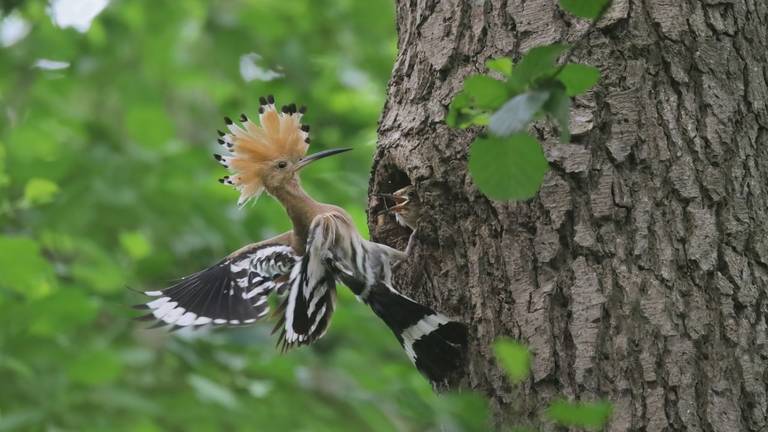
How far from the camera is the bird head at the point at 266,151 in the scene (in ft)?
11.3

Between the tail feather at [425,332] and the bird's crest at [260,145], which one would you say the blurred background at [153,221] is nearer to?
the tail feather at [425,332]

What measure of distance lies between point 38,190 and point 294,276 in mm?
2088

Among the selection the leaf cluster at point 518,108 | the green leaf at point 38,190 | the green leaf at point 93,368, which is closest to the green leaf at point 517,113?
the leaf cluster at point 518,108

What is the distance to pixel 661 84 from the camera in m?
2.25

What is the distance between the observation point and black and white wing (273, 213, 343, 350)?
2.96m

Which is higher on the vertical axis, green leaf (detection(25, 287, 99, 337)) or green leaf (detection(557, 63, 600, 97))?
green leaf (detection(25, 287, 99, 337))

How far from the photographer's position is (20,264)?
13.6ft

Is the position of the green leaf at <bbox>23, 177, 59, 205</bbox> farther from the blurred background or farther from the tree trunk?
the tree trunk

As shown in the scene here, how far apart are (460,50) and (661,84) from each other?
1.98 ft

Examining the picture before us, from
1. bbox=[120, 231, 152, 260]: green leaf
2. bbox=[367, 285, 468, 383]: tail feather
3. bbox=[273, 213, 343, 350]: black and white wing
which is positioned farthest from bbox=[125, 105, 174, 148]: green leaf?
bbox=[367, 285, 468, 383]: tail feather

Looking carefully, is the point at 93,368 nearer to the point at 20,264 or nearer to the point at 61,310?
the point at 61,310

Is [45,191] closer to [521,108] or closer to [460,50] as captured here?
[460,50]

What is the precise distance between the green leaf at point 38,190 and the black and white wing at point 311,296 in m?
2.01

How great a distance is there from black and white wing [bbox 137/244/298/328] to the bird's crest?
0.25 meters
